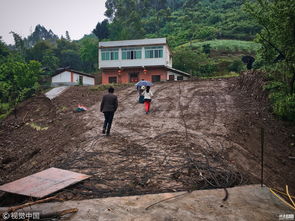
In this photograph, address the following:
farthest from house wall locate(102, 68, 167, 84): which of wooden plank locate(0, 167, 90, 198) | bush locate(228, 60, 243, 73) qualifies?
wooden plank locate(0, 167, 90, 198)

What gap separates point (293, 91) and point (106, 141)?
9.61 m

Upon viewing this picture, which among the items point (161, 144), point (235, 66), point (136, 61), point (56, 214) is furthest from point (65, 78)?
point (56, 214)

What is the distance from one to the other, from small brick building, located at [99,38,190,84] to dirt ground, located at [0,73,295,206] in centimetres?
1414

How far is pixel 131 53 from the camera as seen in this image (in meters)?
34.2

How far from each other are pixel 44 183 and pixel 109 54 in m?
Result: 30.5

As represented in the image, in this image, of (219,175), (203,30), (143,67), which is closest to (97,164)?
(219,175)

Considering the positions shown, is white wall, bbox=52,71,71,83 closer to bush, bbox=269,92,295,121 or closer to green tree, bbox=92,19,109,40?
green tree, bbox=92,19,109,40

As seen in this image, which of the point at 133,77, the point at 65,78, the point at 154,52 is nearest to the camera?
the point at 154,52

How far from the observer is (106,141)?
9719mm

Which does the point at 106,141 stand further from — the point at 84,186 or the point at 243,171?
the point at 243,171

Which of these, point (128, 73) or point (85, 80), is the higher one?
point (128, 73)

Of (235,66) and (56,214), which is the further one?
(235,66)

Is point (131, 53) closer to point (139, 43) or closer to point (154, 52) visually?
point (139, 43)

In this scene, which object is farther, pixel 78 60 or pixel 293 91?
pixel 78 60
